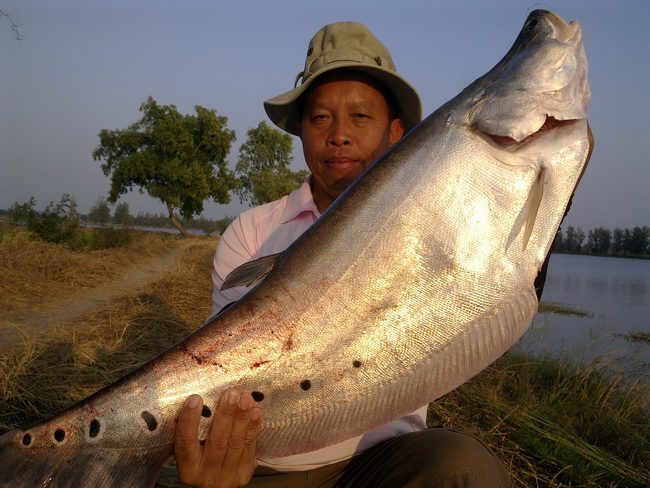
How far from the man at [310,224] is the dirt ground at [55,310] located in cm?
411

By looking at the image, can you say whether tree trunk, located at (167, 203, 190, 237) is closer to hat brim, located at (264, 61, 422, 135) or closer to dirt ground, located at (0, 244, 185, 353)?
dirt ground, located at (0, 244, 185, 353)

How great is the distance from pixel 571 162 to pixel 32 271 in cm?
1045

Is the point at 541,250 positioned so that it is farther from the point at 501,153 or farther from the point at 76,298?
the point at 76,298

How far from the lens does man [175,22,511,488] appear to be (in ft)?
5.52

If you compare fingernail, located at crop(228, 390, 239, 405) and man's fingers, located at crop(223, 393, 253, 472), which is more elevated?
fingernail, located at crop(228, 390, 239, 405)

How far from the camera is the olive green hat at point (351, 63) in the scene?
8.74ft

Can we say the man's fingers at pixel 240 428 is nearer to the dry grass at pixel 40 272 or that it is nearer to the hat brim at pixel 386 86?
the hat brim at pixel 386 86

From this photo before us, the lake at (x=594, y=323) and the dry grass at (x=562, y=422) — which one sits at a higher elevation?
the dry grass at (x=562, y=422)

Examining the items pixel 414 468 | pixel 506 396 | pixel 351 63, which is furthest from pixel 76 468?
pixel 506 396

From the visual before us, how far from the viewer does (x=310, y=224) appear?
2838 millimetres

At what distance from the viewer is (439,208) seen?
153 cm

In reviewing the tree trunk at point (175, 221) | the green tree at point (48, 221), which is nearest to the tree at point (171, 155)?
the tree trunk at point (175, 221)

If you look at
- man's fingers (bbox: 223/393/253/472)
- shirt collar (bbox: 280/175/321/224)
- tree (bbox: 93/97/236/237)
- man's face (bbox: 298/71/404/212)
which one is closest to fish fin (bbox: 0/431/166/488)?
man's fingers (bbox: 223/393/253/472)

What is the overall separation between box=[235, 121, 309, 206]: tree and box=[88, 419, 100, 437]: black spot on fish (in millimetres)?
33274
